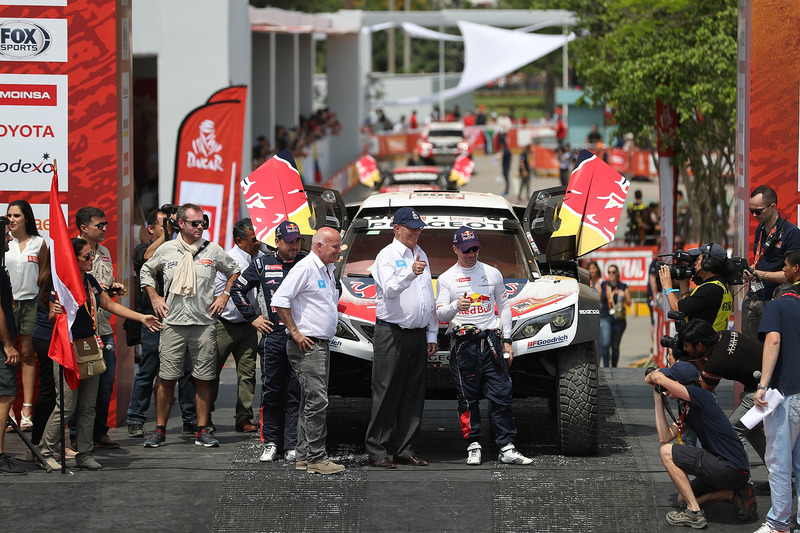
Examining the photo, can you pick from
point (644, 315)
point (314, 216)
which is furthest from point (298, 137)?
point (314, 216)

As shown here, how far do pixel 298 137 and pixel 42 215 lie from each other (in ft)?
76.1

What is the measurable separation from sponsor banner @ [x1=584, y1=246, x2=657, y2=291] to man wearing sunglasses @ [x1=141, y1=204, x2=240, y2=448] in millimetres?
13686

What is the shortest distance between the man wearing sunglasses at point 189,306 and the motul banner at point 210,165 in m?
5.37

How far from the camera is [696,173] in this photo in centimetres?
2203

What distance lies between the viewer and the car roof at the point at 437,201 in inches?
396

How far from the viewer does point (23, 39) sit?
9.98 metres

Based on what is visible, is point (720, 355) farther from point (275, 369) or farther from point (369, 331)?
point (275, 369)

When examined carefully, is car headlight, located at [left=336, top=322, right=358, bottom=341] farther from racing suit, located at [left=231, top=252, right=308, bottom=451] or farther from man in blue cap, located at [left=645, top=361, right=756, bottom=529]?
man in blue cap, located at [left=645, top=361, right=756, bottom=529]

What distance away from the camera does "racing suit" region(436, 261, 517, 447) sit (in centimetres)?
859

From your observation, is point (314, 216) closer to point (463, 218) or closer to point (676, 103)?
point (463, 218)

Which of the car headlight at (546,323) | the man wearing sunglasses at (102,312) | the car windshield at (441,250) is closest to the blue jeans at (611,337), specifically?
the car windshield at (441,250)

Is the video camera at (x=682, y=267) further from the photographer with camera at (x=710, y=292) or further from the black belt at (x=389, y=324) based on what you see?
the black belt at (x=389, y=324)

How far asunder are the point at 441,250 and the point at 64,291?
318cm

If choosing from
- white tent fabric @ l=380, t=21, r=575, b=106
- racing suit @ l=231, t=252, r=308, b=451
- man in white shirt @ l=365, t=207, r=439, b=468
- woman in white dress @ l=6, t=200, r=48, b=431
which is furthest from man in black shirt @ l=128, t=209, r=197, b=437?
white tent fabric @ l=380, t=21, r=575, b=106
